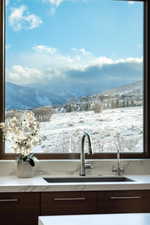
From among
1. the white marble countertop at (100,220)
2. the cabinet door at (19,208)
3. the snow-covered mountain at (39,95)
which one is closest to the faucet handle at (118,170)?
the snow-covered mountain at (39,95)

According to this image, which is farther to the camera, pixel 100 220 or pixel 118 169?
pixel 118 169

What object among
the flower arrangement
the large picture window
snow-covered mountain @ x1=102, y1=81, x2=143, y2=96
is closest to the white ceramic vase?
the flower arrangement

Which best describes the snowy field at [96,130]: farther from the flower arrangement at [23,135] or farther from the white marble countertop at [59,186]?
the white marble countertop at [59,186]

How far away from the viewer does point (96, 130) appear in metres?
4.34

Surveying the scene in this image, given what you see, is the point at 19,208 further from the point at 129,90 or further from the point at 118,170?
the point at 129,90

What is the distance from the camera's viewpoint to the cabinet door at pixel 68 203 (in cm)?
345

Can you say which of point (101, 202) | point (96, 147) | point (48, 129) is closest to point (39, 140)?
point (48, 129)

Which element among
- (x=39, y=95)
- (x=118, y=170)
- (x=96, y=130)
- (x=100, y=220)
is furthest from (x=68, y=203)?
(x=100, y=220)

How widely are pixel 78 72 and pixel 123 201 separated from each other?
139cm

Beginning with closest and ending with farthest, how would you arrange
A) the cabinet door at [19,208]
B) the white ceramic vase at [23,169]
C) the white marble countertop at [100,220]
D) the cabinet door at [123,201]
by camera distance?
the white marble countertop at [100,220] < the cabinet door at [19,208] < the cabinet door at [123,201] < the white ceramic vase at [23,169]

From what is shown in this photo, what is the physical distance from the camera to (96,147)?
4305 millimetres

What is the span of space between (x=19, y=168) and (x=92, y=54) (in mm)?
1331

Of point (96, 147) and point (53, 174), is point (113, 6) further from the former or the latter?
point (53, 174)

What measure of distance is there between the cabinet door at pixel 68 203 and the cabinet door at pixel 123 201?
0.07 m
